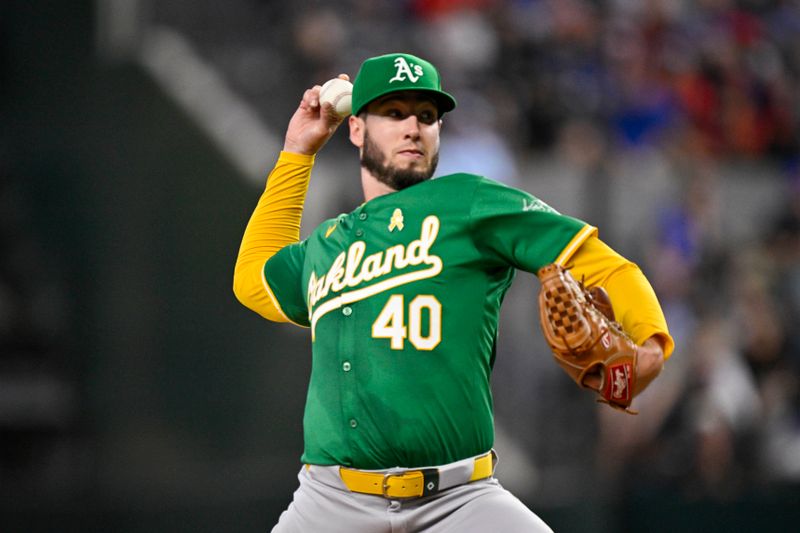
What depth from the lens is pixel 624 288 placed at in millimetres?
3510

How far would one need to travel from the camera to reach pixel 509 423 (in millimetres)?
8078

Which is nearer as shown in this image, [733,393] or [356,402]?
[356,402]

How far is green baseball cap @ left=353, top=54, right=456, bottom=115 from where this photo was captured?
390cm

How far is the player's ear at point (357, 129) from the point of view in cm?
407

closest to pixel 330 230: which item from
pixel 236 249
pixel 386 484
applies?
pixel 386 484

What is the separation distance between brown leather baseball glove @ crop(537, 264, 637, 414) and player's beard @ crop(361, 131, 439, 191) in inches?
25.4

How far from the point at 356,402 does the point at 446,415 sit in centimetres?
26

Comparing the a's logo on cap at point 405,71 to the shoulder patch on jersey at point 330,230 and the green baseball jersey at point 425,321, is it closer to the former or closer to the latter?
the green baseball jersey at point 425,321

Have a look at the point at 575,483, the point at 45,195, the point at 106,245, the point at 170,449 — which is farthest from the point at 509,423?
the point at 45,195

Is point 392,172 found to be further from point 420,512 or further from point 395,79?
point 420,512

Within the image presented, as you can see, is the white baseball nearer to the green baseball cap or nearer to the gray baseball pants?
the green baseball cap

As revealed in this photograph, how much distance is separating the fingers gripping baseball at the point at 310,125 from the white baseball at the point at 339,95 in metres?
0.06

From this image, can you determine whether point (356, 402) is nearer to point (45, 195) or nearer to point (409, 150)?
point (409, 150)

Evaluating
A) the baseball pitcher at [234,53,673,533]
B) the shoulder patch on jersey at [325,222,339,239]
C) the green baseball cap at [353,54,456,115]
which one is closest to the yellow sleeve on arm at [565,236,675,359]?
the baseball pitcher at [234,53,673,533]
